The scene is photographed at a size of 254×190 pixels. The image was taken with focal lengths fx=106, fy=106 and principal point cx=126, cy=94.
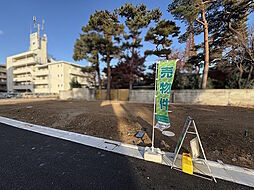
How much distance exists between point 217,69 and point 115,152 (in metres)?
12.6

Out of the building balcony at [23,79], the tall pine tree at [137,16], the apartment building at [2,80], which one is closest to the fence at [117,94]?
the tall pine tree at [137,16]

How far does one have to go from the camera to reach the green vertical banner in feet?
6.76

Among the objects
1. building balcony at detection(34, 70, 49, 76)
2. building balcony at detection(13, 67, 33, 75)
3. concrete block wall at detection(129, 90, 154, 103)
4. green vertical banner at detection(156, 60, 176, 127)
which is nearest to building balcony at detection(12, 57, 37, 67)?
building balcony at detection(13, 67, 33, 75)

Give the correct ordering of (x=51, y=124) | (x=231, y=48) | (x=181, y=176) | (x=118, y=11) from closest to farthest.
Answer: (x=181, y=176)
(x=51, y=124)
(x=231, y=48)
(x=118, y=11)

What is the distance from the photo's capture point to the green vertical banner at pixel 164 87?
2.06 m

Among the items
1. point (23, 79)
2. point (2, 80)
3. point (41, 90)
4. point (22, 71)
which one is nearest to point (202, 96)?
point (41, 90)

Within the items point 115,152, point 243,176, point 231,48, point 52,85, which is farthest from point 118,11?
point 52,85

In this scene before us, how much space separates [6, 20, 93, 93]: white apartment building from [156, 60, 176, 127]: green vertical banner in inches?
917

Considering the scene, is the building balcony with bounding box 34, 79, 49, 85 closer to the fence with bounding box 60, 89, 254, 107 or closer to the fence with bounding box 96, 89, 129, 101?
the fence with bounding box 96, 89, 129, 101

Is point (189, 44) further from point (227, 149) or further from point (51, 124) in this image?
point (51, 124)

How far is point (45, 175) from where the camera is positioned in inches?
70.1

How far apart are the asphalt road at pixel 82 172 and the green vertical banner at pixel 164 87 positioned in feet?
3.12

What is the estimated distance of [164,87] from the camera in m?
2.17

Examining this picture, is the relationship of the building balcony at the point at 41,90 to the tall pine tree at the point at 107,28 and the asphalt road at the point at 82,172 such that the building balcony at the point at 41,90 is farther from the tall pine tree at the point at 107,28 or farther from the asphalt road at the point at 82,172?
the asphalt road at the point at 82,172
